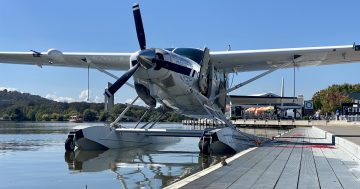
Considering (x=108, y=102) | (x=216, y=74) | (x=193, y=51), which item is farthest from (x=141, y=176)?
(x=216, y=74)

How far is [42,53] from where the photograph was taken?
16656 mm

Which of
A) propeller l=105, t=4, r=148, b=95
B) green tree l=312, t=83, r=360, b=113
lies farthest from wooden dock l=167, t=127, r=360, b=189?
green tree l=312, t=83, r=360, b=113

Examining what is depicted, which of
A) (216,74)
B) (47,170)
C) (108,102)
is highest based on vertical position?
(216,74)

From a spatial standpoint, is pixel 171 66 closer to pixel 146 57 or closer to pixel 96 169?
pixel 146 57

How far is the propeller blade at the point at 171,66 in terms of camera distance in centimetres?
1276

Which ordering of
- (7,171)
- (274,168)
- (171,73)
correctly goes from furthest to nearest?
1. (171,73)
2. (7,171)
3. (274,168)

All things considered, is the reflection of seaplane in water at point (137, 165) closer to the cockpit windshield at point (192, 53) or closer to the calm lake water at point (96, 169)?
the calm lake water at point (96, 169)

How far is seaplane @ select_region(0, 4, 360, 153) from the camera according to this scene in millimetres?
13305

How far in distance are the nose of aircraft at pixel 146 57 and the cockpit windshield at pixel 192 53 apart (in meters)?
2.34

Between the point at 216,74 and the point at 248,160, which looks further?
the point at 216,74

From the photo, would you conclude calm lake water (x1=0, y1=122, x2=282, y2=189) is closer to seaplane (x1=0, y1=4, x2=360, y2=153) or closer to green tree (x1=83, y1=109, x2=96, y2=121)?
seaplane (x1=0, y1=4, x2=360, y2=153)

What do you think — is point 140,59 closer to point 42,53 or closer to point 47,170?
point 47,170

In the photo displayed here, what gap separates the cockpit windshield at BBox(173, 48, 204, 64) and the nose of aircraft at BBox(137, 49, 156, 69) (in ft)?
7.68

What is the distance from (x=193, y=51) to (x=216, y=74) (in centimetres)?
190
